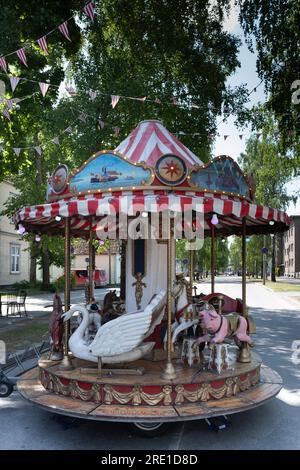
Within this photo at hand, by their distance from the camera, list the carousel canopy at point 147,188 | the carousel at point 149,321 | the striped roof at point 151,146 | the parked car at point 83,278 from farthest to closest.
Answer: the parked car at point 83,278, the striped roof at point 151,146, the carousel canopy at point 147,188, the carousel at point 149,321

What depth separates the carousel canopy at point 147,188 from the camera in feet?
20.1

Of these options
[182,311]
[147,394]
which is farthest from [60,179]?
[147,394]

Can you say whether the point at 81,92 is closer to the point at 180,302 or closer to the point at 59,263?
the point at 180,302

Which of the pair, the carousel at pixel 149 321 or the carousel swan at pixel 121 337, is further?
the carousel swan at pixel 121 337

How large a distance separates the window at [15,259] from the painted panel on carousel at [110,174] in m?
31.2

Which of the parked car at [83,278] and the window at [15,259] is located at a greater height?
the window at [15,259]

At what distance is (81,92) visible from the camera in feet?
56.4

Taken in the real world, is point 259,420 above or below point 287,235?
below

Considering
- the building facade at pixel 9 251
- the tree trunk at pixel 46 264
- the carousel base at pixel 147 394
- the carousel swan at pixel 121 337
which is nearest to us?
the carousel base at pixel 147 394

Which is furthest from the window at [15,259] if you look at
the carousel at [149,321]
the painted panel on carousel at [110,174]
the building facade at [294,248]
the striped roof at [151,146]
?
the building facade at [294,248]

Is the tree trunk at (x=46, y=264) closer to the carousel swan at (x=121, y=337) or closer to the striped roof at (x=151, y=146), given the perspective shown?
the striped roof at (x=151, y=146)

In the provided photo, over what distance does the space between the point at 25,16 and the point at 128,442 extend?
41.7ft

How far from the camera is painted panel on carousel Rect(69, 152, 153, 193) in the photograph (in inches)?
272
